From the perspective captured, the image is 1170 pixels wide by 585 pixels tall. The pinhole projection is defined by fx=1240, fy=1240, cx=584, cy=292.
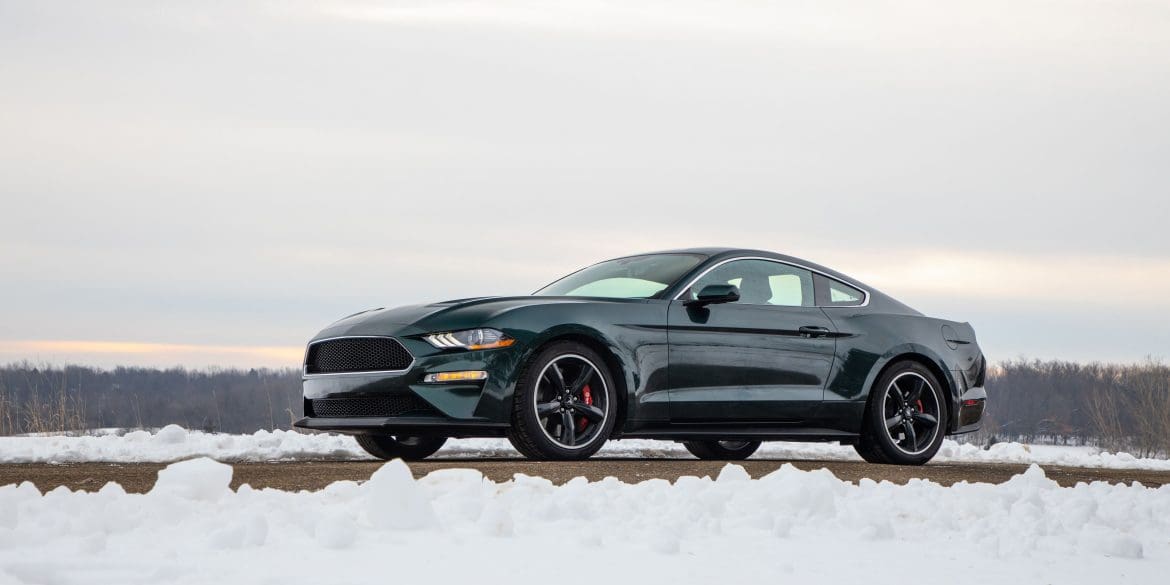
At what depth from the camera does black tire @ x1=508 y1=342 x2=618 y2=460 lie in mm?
7590

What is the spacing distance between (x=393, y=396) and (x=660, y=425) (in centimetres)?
175

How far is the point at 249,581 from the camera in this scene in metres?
3.89

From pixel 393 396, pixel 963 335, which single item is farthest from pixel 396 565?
pixel 963 335

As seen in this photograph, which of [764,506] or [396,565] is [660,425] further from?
[396,565]

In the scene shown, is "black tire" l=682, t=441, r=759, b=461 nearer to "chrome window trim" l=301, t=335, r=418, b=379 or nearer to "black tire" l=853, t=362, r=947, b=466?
"black tire" l=853, t=362, r=947, b=466

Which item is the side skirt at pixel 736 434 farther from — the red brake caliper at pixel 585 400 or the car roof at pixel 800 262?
the car roof at pixel 800 262

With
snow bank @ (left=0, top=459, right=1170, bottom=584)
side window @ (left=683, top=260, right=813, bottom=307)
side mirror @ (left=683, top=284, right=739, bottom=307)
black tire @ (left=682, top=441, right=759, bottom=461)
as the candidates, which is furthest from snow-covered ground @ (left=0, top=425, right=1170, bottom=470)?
snow bank @ (left=0, top=459, right=1170, bottom=584)

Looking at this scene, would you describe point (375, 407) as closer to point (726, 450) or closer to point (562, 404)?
point (562, 404)

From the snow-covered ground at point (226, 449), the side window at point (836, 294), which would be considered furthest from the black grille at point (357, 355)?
the side window at point (836, 294)

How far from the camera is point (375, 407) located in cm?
785

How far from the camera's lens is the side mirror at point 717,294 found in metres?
8.24

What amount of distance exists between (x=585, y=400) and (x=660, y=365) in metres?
0.59

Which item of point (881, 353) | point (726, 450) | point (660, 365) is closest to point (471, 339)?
point (660, 365)

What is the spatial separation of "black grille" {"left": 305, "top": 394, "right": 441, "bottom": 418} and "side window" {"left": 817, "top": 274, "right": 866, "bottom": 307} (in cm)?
329
